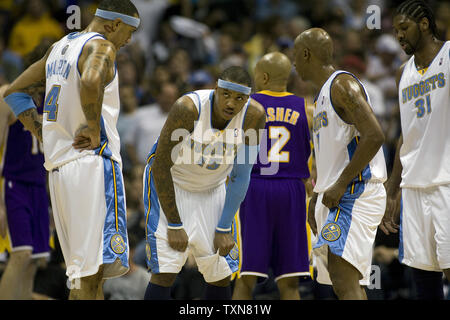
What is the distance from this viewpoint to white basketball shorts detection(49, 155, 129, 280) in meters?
4.39

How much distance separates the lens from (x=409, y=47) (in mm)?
5059

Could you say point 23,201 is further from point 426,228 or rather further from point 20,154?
point 426,228

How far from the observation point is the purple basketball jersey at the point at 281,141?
242 inches

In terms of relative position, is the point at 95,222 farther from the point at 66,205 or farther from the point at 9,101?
the point at 9,101

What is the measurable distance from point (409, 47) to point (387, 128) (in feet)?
16.1

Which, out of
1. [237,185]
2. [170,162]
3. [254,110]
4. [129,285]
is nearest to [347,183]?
[237,185]

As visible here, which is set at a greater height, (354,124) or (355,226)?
(354,124)

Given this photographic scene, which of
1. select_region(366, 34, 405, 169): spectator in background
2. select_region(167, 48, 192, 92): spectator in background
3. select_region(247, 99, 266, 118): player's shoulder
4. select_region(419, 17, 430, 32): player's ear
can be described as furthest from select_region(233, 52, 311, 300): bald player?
select_region(167, 48, 192, 92): spectator in background

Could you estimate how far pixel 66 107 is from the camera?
179 inches

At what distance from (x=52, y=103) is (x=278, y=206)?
95.0 inches

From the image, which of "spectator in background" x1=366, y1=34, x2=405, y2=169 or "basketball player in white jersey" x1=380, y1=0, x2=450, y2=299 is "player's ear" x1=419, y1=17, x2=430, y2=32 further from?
"spectator in background" x1=366, y1=34, x2=405, y2=169

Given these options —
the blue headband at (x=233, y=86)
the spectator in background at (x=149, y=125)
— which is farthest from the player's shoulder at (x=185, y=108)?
the spectator in background at (x=149, y=125)

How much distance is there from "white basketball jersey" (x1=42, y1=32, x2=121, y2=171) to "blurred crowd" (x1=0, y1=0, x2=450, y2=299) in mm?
3496

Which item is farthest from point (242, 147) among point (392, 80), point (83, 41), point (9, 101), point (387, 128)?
point (392, 80)
